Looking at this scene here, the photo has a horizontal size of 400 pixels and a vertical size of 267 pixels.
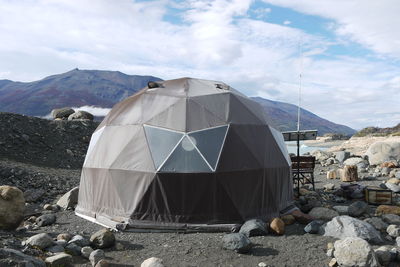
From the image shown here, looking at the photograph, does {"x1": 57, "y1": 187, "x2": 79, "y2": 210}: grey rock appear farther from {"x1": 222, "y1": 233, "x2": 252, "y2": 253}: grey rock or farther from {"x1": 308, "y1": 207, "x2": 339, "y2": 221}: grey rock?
{"x1": 308, "y1": 207, "x2": 339, "y2": 221}: grey rock

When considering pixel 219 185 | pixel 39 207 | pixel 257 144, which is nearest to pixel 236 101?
pixel 257 144

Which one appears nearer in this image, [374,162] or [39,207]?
[39,207]

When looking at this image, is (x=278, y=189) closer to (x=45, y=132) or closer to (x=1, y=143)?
(x=1, y=143)

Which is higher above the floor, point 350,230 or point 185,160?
point 185,160

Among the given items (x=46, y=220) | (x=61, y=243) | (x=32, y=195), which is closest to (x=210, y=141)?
(x=61, y=243)

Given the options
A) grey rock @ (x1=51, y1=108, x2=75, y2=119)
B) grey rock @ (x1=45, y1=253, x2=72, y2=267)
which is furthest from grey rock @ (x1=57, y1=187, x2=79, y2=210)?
grey rock @ (x1=51, y1=108, x2=75, y2=119)

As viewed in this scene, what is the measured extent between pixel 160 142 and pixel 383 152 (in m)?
27.3

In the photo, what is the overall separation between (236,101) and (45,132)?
24504 millimetres

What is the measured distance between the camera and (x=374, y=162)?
101 feet

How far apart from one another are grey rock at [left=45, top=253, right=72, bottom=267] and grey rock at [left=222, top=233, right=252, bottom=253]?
145 inches

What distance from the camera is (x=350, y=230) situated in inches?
376

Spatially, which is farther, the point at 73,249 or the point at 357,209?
the point at 357,209

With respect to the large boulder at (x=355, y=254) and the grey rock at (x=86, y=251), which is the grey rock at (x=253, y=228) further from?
the grey rock at (x=86, y=251)

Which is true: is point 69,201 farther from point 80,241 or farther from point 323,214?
point 323,214
